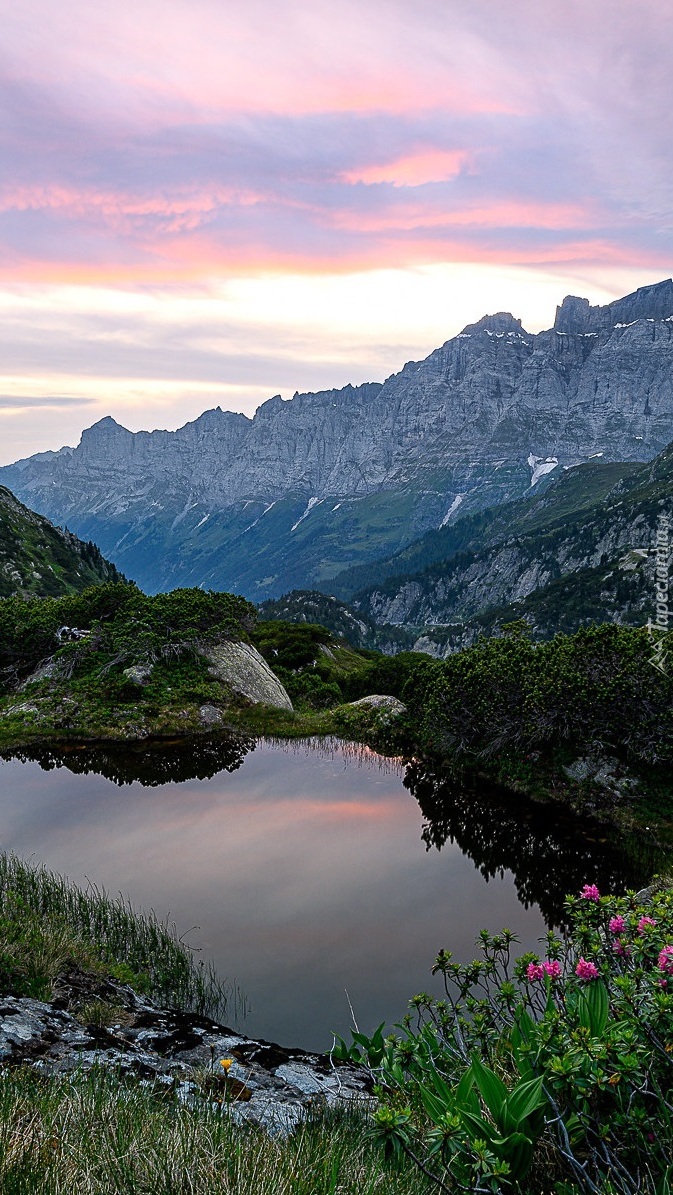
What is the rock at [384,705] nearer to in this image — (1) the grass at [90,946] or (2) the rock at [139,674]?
(2) the rock at [139,674]

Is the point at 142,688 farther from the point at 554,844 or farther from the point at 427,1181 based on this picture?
the point at 427,1181

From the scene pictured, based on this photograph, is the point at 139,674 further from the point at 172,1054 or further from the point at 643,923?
the point at 643,923

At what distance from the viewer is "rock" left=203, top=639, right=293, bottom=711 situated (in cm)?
4031

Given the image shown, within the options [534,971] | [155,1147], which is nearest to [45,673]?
[155,1147]

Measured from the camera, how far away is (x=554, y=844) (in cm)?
2178

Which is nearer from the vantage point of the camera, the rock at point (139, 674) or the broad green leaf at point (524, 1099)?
the broad green leaf at point (524, 1099)

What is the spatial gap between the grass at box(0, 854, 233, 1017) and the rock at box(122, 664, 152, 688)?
20473 mm

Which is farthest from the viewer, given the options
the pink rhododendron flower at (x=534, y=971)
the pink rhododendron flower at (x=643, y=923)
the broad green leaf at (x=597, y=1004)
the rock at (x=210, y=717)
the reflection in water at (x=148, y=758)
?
the rock at (x=210, y=717)

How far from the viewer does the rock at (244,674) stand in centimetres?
4031

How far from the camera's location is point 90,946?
13984 mm

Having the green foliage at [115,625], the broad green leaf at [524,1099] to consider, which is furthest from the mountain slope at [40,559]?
the broad green leaf at [524,1099]

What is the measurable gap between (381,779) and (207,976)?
51.9 ft

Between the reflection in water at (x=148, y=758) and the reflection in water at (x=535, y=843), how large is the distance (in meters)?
9.70

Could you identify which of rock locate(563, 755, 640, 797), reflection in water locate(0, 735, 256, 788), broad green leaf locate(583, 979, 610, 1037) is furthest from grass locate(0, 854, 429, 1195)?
reflection in water locate(0, 735, 256, 788)
